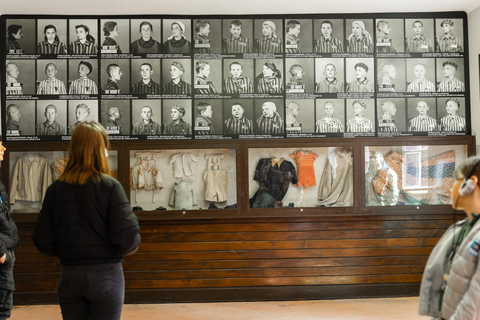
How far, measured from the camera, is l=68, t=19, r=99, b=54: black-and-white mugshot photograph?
5836 millimetres

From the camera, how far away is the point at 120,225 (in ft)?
8.45

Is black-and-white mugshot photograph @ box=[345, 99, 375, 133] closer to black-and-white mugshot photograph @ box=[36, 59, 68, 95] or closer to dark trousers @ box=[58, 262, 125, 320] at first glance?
black-and-white mugshot photograph @ box=[36, 59, 68, 95]

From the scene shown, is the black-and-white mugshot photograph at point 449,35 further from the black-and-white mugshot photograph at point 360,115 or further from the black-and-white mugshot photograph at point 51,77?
the black-and-white mugshot photograph at point 51,77

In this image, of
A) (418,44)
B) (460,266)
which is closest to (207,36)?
(418,44)

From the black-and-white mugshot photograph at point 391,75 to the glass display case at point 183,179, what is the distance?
203 cm

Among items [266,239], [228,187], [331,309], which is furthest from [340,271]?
[228,187]

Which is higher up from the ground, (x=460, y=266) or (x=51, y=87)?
(x=51, y=87)

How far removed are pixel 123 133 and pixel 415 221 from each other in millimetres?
3737

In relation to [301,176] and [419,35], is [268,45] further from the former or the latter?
[419,35]

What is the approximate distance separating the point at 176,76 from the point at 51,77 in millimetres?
1501

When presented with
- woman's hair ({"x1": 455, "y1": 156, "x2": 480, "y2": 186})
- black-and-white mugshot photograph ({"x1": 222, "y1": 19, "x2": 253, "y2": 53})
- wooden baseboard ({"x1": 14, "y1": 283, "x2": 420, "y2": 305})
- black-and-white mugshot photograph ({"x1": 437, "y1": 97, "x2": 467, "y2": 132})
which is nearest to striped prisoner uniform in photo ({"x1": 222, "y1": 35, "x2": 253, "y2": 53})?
black-and-white mugshot photograph ({"x1": 222, "y1": 19, "x2": 253, "y2": 53})

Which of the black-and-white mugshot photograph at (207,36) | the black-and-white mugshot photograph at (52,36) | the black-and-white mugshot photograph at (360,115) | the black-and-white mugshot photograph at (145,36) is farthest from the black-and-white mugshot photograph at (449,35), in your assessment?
the black-and-white mugshot photograph at (52,36)

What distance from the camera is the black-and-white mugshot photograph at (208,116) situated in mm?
5887

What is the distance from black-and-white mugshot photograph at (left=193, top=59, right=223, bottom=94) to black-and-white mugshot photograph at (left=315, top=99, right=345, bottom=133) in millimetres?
1243
